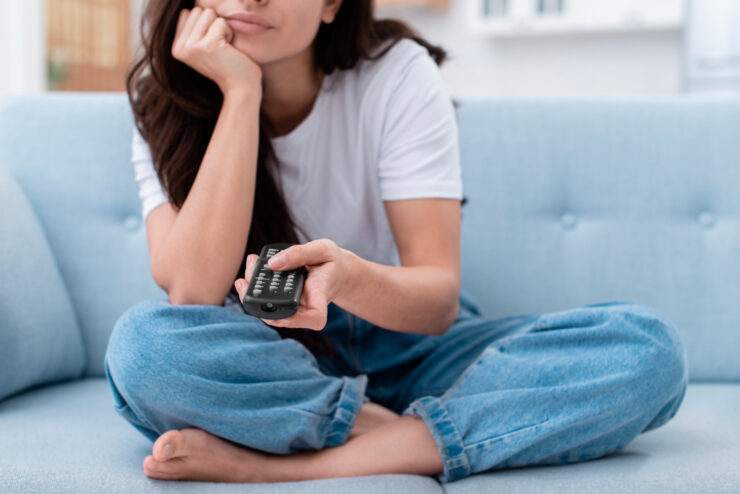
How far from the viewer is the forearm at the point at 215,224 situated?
3.11 ft

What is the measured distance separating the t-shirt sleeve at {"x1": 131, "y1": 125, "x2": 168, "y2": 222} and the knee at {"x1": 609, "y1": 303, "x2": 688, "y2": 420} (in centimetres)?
60

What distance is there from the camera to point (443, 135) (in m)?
1.04

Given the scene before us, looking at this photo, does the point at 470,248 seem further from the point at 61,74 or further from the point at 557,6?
the point at 61,74

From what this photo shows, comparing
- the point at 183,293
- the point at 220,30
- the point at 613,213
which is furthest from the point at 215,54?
the point at 613,213

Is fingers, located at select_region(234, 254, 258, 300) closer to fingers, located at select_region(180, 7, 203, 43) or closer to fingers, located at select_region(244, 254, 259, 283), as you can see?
fingers, located at select_region(244, 254, 259, 283)

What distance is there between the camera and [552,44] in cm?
376

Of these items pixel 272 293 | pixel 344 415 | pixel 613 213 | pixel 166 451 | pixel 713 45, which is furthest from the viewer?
pixel 713 45

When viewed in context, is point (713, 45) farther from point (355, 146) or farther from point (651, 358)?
point (651, 358)

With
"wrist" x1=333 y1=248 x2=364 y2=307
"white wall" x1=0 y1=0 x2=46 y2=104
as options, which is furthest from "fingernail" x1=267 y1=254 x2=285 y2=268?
"white wall" x1=0 y1=0 x2=46 y2=104

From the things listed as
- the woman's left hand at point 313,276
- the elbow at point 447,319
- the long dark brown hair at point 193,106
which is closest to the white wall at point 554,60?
the long dark brown hair at point 193,106

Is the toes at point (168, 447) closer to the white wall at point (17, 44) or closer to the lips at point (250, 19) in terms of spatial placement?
the lips at point (250, 19)

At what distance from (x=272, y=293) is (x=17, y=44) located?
300 cm

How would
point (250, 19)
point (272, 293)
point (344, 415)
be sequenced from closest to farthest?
point (272, 293) < point (344, 415) < point (250, 19)

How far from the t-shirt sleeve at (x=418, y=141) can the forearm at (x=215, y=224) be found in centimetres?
18
